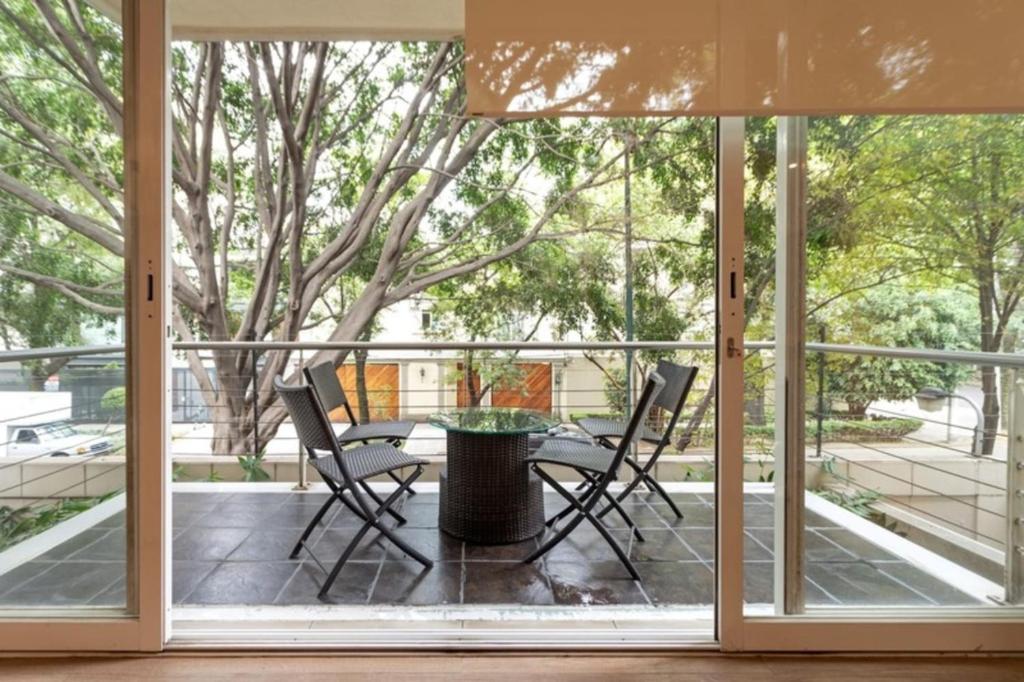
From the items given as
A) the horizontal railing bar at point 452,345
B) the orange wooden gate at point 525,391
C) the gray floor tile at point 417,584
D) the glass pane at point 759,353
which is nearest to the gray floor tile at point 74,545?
the gray floor tile at point 417,584

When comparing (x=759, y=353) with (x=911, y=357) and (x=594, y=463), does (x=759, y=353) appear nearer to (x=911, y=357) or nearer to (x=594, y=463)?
(x=911, y=357)

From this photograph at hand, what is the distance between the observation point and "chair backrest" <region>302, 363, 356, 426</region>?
281 cm

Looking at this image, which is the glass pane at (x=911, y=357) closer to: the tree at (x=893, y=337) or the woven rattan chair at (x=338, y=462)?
the tree at (x=893, y=337)

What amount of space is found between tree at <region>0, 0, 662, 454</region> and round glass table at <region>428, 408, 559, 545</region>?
10.6ft

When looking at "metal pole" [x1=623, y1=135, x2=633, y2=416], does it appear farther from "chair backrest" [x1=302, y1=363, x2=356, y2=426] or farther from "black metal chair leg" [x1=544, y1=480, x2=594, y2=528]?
"chair backrest" [x1=302, y1=363, x2=356, y2=426]

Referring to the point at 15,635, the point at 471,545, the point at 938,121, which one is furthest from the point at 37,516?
the point at 938,121

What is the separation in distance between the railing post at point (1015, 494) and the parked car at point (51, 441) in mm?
2938

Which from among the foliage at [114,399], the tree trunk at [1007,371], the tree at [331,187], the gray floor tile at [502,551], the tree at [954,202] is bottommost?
the gray floor tile at [502,551]

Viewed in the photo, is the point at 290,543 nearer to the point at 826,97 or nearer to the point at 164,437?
the point at 164,437

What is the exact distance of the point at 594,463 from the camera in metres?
2.32

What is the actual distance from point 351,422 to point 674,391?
1.79 m

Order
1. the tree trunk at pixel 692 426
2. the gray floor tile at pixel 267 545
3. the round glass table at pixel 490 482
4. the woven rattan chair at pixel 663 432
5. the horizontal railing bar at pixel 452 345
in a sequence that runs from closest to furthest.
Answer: the gray floor tile at pixel 267 545 → the round glass table at pixel 490 482 → the woven rattan chair at pixel 663 432 → the horizontal railing bar at pixel 452 345 → the tree trunk at pixel 692 426

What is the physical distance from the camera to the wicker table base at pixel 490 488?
2.44m

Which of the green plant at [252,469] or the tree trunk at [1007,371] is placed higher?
the tree trunk at [1007,371]
